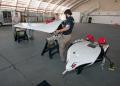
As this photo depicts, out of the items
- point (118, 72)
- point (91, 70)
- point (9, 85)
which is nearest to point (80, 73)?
point (91, 70)

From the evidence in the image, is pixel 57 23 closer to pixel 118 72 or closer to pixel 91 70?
pixel 91 70

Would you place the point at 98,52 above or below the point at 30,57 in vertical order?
above

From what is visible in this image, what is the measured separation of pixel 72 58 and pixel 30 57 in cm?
170

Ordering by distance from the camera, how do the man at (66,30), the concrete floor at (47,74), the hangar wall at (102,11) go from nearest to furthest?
the concrete floor at (47,74) < the man at (66,30) < the hangar wall at (102,11)

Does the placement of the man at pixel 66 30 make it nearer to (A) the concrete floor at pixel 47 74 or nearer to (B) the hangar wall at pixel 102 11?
(A) the concrete floor at pixel 47 74

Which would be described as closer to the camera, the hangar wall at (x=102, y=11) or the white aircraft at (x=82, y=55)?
the white aircraft at (x=82, y=55)

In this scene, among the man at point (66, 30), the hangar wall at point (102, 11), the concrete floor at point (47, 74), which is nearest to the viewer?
the concrete floor at point (47, 74)

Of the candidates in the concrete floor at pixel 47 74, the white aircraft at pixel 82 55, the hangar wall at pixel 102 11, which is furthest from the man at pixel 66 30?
the hangar wall at pixel 102 11

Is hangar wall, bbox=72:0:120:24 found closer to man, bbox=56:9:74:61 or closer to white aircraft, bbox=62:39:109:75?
man, bbox=56:9:74:61

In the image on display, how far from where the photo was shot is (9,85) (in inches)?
84.4

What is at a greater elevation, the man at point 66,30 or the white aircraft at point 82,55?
the man at point 66,30


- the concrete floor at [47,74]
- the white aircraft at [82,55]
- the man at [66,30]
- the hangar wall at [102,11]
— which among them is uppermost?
the hangar wall at [102,11]

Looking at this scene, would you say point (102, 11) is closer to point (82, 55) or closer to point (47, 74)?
point (82, 55)

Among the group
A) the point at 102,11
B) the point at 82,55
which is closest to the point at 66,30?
the point at 82,55
